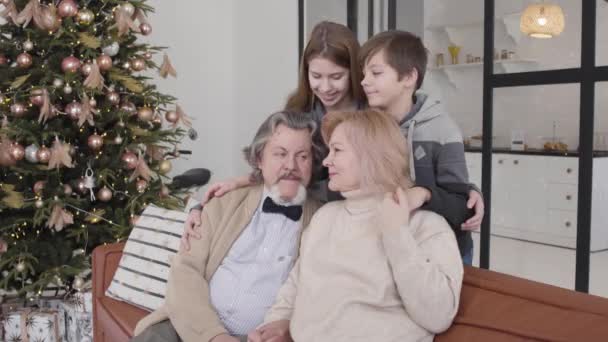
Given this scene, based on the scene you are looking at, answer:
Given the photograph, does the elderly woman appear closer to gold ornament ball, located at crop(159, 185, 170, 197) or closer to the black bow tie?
the black bow tie

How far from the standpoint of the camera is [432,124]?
184 centimetres

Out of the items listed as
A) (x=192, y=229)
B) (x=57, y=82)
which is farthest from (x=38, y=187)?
(x=192, y=229)

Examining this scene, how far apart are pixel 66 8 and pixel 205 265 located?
195 cm

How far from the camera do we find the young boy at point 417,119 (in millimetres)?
1801

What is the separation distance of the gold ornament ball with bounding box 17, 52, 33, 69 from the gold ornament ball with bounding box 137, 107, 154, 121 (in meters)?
0.60

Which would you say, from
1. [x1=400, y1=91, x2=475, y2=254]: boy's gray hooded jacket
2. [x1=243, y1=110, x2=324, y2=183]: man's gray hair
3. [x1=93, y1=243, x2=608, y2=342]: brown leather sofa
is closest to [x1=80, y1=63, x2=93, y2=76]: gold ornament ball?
[x1=243, y1=110, x2=324, y2=183]: man's gray hair

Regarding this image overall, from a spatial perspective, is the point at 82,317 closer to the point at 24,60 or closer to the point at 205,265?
the point at 24,60

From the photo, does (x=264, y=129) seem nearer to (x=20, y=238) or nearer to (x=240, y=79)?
(x=20, y=238)

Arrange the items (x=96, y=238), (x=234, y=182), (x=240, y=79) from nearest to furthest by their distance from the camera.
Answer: (x=234, y=182) → (x=96, y=238) → (x=240, y=79)

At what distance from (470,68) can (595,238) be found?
124 centimetres

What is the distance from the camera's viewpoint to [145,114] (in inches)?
137

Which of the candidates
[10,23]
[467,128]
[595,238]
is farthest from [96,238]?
[595,238]

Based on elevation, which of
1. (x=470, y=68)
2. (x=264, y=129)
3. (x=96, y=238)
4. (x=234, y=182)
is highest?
(x=470, y=68)

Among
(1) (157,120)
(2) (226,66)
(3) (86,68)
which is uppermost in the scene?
(2) (226,66)
